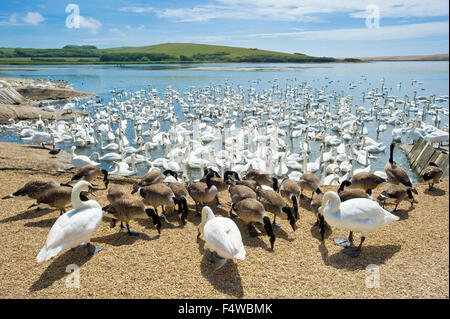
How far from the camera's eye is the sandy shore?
17.8 feet

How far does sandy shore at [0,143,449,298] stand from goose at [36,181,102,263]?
1.75 ft

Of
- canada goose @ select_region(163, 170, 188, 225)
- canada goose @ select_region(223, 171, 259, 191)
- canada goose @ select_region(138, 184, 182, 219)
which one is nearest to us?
canada goose @ select_region(163, 170, 188, 225)

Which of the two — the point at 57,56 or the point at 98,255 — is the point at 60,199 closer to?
the point at 98,255

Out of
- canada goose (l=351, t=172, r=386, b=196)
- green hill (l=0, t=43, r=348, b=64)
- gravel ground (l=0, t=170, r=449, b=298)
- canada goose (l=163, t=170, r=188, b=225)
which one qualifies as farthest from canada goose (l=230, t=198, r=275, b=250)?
green hill (l=0, t=43, r=348, b=64)

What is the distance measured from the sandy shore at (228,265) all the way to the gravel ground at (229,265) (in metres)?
0.02

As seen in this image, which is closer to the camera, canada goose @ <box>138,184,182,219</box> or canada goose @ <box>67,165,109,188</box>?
canada goose @ <box>138,184,182,219</box>

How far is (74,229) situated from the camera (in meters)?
5.94

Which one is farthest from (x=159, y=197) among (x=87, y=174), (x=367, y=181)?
(x=367, y=181)

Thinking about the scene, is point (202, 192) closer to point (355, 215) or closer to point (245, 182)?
point (245, 182)

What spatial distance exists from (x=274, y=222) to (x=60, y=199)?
5.56m

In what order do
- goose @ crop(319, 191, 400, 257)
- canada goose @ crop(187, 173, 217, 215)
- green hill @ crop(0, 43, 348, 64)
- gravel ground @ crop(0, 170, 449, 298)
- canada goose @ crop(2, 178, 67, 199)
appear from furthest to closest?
1. green hill @ crop(0, 43, 348, 64)
2. canada goose @ crop(187, 173, 217, 215)
3. canada goose @ crop(2, 178, 67, 199)
4. goose @ crop(319, 191, 400, 257)
5. gravel ground @ crop(0, 170, 449, 298)

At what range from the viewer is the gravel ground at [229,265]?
5.44m

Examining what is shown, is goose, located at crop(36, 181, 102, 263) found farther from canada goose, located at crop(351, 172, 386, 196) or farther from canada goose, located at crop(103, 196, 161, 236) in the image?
canada goose, located at crop(351, 172, 386, 196)

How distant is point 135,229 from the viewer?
25.2 feet
